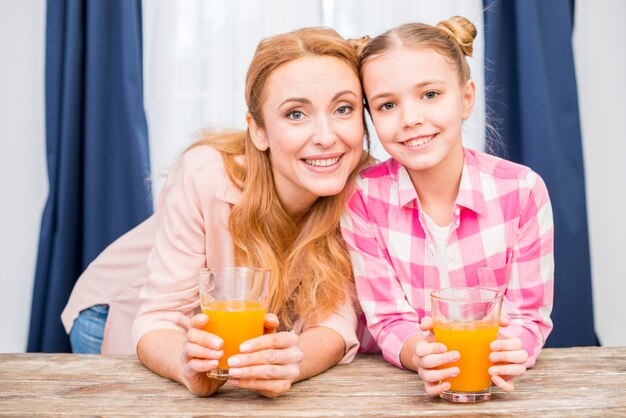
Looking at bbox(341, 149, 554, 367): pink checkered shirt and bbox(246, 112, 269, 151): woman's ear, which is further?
bbox(246, 112, 269, 151): woman's ear

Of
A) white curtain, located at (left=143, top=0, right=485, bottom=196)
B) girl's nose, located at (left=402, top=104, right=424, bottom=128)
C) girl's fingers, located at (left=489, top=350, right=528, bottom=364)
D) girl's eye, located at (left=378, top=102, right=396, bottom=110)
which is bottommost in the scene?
girl's fingers, located at (left=489, top=350, right=528, bottom=364)

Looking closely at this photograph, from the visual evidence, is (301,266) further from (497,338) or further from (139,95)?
(139,95)

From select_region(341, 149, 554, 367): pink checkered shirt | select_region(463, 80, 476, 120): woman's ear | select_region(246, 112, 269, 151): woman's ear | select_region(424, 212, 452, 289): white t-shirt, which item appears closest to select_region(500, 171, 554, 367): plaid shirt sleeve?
select_region(341, 149, 554, 367): pink checkered shirt

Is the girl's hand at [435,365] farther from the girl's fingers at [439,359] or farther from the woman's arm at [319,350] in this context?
the woman's arm at [319,350]

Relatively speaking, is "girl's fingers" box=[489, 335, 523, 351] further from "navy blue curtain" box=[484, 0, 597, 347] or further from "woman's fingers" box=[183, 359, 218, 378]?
"navy blue curtain" box=[484, 0, 597, 347]

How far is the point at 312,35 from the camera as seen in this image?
5.53 feet

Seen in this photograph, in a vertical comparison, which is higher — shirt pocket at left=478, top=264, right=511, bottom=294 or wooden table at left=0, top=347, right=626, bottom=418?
shirt pocket at left=478, top=264, right=511, bottom=294

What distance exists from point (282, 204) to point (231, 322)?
57 cm

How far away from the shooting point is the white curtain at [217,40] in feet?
10.2

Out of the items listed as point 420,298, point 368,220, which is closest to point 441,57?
point 368,220

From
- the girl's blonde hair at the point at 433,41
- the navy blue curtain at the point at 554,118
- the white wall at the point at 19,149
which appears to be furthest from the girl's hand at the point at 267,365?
the white wall at the point at 19,149

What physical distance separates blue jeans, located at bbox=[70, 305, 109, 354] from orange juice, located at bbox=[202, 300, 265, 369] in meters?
0.93

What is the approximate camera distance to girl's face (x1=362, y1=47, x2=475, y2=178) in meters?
1.60

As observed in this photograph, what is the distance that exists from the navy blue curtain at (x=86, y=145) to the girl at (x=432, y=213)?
158 cm
